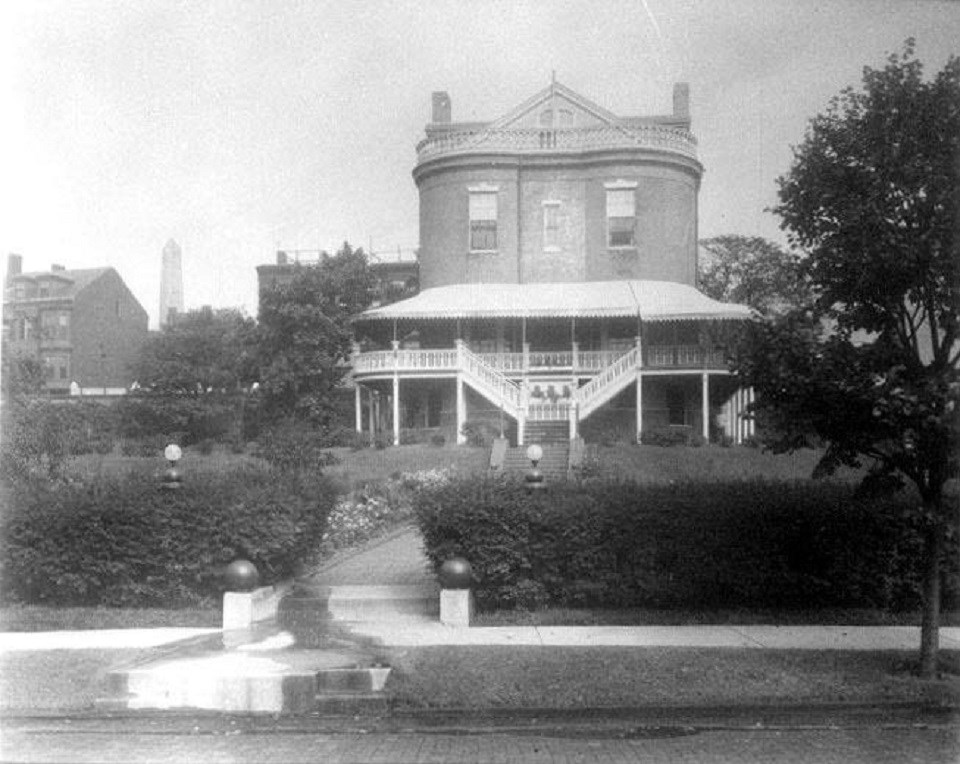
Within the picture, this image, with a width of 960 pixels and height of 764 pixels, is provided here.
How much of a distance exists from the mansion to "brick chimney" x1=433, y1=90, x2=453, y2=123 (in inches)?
205

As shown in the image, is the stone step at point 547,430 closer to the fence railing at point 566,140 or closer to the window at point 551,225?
the window at point 551,225

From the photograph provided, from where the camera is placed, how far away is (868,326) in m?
10.6

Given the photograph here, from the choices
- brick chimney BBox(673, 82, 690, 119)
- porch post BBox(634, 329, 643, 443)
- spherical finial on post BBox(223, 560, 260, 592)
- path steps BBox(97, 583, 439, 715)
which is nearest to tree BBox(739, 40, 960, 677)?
path steps BBox(97, 583, 439, 715)

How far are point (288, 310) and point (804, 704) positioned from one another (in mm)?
32507

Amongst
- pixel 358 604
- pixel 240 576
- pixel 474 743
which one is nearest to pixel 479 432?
pixel 358 604

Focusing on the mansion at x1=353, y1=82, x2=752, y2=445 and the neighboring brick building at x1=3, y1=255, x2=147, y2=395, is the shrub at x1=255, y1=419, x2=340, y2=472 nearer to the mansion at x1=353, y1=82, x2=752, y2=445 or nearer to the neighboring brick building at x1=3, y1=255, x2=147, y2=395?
the mansion at x1=353, y1=82, x2=752, y2=445

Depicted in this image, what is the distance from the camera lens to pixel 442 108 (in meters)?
45.7

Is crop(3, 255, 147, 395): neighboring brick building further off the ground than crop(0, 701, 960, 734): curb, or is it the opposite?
crop(3, 255, 147, 395): neighboring brick building

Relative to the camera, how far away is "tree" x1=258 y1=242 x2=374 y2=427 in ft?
129

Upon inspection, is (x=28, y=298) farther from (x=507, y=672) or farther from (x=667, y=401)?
(x=507, y=672)

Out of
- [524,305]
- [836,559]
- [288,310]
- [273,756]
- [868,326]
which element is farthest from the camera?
[288,310]

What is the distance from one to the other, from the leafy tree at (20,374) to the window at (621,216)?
24789mm

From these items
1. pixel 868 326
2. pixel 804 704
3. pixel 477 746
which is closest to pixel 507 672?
pixel 477 746

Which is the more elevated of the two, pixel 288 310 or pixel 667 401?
pixel 288 310
